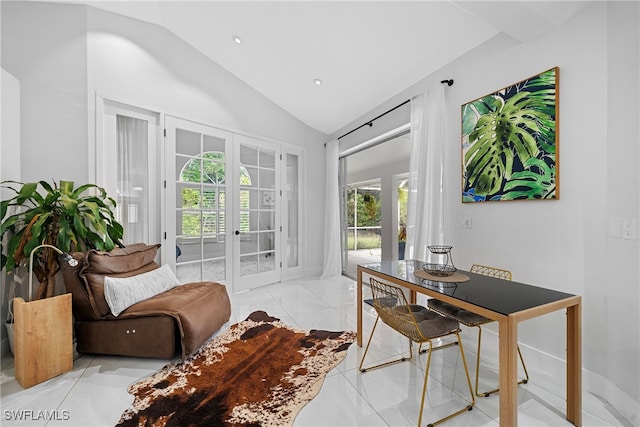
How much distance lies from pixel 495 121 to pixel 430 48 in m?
0.93

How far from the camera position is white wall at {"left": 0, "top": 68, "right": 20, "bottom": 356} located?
7.46 ft

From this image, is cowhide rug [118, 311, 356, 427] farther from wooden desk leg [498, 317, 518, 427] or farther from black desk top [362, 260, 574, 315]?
wooden desk leg [498, 317, 518, 427]

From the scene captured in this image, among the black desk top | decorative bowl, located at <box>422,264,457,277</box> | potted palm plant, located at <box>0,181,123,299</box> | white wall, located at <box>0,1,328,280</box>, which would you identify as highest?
white wall, located at <box>0,1,328,280</box>

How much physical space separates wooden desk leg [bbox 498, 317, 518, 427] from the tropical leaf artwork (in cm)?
120

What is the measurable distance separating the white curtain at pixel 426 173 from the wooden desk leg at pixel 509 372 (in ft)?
5.01

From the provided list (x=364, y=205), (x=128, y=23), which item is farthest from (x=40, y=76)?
(x=364, y=205)

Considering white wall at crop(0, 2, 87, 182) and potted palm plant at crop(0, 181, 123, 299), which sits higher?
white wall at crop(0, 2, 87, 182)

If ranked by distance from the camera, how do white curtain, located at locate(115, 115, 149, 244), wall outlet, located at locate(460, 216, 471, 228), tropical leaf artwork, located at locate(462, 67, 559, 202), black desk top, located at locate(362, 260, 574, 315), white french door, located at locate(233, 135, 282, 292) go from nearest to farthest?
black desk top, located at locate(362, 260, 574, 315), tropical leaf artwork, located at locate(462, 67, 559, 202), wall outlet, located at locate(460, 216, 471, 228), white curtain, located at locate(115, 115, 149, 244), white french door, located at locate(233, 135, 282, 292)

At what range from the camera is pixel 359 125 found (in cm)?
419

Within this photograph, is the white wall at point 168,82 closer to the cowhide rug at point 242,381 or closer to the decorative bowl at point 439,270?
the cowhide rug at point 242,381

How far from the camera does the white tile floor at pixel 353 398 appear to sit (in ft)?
5.13

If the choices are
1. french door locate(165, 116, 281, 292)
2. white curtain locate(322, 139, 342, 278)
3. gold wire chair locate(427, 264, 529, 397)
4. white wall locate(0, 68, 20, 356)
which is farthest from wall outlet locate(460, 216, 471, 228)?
white wall locate(0, 68, 20, 356)

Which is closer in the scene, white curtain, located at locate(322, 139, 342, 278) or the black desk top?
the black desk top

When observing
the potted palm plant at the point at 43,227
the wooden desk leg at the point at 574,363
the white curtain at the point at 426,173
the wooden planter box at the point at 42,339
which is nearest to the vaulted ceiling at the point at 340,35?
the white curtain at the point at 426,173
